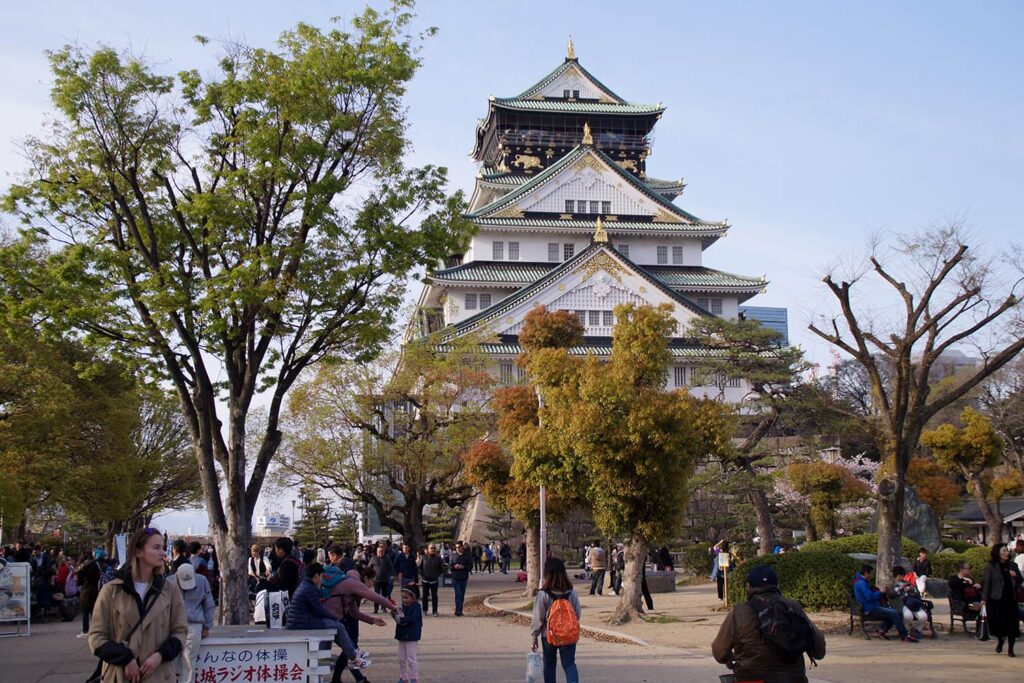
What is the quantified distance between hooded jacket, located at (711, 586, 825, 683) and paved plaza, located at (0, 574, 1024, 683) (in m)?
5.71

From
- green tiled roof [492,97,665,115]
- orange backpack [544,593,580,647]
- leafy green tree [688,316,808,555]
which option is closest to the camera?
orange backpack [544,593,580,647]

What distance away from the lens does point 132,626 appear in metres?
6.33

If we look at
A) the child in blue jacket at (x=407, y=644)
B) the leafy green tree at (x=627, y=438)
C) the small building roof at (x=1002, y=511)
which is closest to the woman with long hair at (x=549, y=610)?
the child in blue jacket at (x=407, y=644)

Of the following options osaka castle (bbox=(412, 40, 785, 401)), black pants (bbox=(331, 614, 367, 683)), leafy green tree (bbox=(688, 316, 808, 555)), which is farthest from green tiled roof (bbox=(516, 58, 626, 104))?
black pants (bbox=(331, 614, 367, 683))

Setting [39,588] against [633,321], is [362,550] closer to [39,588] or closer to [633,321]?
[39,588]

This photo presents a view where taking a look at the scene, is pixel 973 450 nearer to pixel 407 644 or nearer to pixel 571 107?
pixel 407 644

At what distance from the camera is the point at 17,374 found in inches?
1113

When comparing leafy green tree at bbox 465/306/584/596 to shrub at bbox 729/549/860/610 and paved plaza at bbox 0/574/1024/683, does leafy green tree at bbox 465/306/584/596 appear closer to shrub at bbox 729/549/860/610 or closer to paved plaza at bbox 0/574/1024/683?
paved plaza at bbox 0/574/1024/683

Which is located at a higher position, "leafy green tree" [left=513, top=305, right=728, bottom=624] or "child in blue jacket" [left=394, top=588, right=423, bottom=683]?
"leafy green tree" [left=513, top=305, right=728, bottom=624]

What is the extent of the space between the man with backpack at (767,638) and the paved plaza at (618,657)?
5.74 m

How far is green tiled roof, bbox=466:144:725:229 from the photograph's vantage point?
Answer: 54.2 metres

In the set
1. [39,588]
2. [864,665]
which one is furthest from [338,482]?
[864,665]

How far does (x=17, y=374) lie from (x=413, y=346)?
1268cm

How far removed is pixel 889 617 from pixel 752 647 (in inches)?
420
